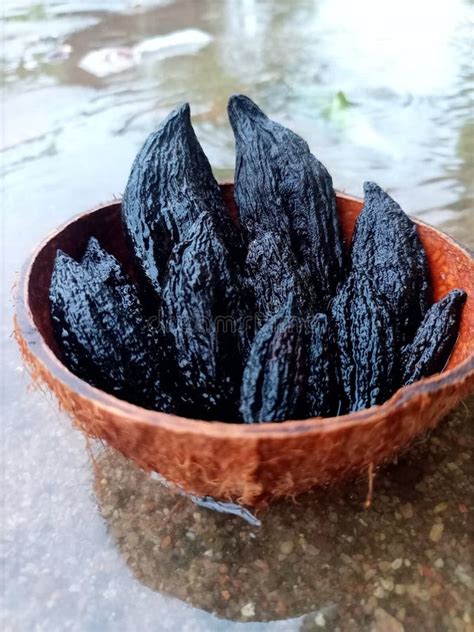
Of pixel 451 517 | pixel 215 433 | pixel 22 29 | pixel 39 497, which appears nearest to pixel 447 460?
pixel 451 517

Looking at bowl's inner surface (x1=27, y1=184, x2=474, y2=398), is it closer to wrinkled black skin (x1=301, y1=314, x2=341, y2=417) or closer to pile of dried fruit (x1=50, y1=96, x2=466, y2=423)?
pile of dried fruit (x1=50, y1=96, x2=466, y2=423)

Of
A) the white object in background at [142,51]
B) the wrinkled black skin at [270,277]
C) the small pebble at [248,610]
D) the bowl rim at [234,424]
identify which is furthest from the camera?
the white object in background at [142,51]

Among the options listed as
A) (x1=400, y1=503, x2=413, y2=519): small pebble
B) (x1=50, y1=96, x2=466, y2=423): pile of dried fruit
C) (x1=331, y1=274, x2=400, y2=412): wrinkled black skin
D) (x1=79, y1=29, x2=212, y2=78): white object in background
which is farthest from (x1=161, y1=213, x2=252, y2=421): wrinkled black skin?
(x1=79, y1=29, x2=212, y2=78): white object in background

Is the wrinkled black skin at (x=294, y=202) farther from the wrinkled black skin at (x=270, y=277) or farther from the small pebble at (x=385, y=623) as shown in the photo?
the small pebble at (x=385, y=623)

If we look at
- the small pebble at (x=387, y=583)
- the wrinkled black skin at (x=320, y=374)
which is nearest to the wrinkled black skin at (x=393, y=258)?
the wrinkled black skin at (x=320, y=374)

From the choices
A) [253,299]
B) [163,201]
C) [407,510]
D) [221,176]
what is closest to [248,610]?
[407,510]
